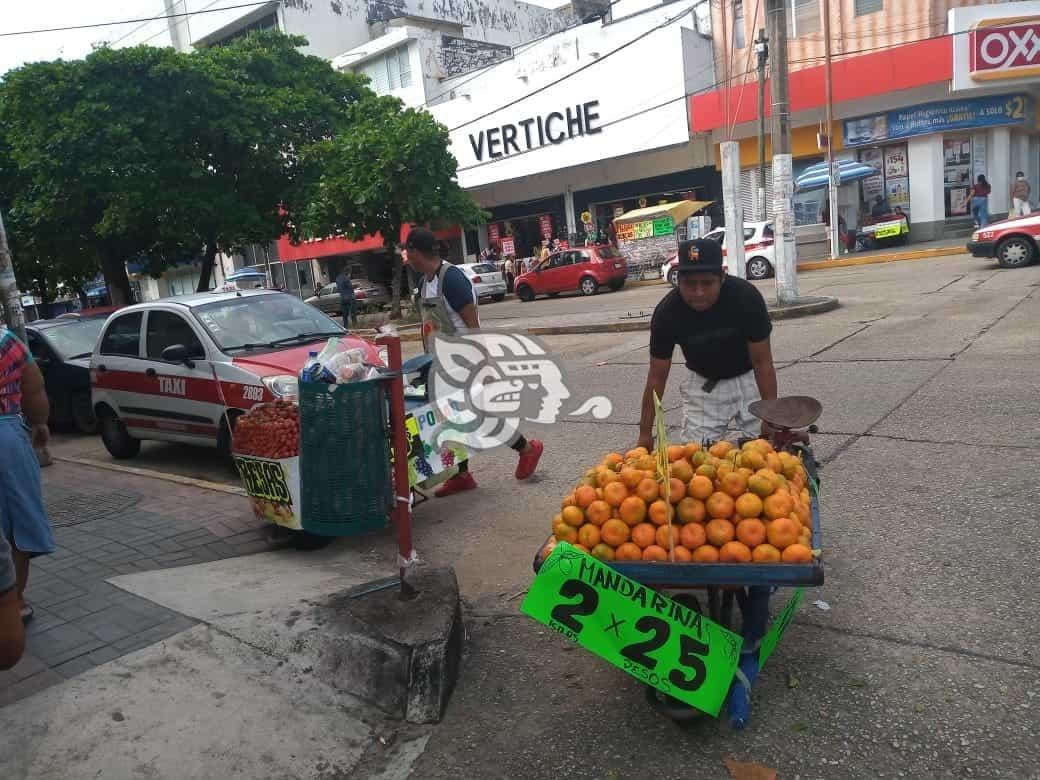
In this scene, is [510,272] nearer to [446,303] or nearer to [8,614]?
[446,303]

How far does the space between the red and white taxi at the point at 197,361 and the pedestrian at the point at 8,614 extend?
3.55m

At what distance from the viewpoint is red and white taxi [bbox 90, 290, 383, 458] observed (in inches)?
263

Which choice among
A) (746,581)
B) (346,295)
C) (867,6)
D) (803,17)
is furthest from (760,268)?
(746,581)

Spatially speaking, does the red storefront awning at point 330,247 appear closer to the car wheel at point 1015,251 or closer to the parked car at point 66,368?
the car wheel at point 1015,251

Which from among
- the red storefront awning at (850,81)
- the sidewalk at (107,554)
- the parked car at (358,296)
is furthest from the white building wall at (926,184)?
the sidewalk at (107,554)

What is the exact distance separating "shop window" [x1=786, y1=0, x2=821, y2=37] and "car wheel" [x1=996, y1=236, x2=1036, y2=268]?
14.3 m

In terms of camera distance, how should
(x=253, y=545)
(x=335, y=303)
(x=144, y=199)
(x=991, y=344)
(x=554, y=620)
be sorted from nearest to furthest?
(x=554, y=620), (x=253, y=545), (x=991, y=344), (x=144, y=199), (x=335, y=303)

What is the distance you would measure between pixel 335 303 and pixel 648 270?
12407mm

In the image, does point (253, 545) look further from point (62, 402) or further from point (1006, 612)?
point (62, 402)

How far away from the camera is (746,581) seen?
263 cm

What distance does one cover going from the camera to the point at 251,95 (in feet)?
66.1

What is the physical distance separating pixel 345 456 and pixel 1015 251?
16.4 meters

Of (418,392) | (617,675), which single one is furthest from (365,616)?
(418,392)

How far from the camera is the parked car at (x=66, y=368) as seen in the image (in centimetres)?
1045
